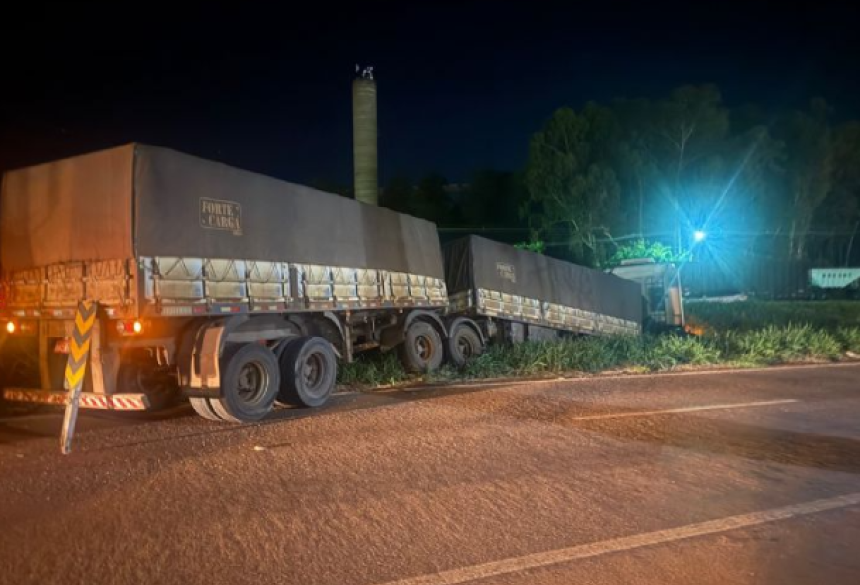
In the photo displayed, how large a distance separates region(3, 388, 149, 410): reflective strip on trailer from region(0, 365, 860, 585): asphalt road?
348mm

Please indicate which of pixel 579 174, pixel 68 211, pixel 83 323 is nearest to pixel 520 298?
pixel 68 211

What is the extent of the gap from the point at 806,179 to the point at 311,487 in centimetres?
4477

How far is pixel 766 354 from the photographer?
17562 mm

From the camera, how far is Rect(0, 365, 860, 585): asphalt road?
4.81 m

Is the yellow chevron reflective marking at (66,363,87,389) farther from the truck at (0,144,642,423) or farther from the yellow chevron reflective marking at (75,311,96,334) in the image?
the yellow chevron reflective marking at (75,311,96,334)

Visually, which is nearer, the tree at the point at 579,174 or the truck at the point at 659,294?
the truck at the point at 659,294

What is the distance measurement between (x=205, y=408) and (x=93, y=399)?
4.39 feet

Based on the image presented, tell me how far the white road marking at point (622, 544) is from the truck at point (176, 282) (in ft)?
17.0

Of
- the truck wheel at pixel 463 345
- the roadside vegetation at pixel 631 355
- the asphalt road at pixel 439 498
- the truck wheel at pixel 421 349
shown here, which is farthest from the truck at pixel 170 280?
the truck wheel at pixel 463 345

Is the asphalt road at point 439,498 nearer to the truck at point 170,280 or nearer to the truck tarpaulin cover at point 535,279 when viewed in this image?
the truck at point 170,280

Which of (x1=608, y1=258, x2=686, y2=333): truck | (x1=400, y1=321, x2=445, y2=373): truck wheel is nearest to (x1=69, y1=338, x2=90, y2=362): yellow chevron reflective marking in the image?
(x1=400, y1=321, x2=445, y2=373): truck wheel

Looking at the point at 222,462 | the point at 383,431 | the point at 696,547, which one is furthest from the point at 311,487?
the point at 696,547

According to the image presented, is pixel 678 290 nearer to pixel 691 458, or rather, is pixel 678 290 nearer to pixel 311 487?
pixel 691 458

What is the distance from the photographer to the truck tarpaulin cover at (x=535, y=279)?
1680 cm
